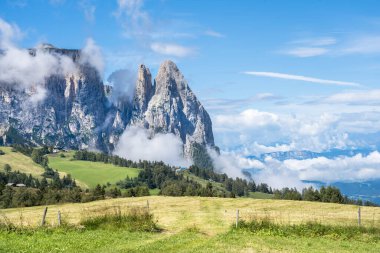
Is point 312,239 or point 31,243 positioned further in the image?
point 312,239

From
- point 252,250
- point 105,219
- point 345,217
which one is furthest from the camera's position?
point 345,217

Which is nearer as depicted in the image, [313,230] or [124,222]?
[313,230]

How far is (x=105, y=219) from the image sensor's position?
4912 centimetres

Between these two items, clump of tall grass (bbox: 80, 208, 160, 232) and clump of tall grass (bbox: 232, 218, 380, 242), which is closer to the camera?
clump of tall grass (bbox: 232, 218, 380, 242)

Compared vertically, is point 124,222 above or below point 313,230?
below

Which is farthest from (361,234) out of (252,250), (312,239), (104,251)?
(104,251)

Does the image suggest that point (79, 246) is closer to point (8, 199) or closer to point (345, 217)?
point (345, 217)

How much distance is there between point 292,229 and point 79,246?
21876mm

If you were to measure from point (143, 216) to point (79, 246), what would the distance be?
1215 centimetres

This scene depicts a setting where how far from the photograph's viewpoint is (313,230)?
45844mm

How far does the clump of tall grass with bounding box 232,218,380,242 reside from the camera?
146ft

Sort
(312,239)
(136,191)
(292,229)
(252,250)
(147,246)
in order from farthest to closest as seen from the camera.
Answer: (136,191) < (292,229) < (312,239) < (147,246) < (252,250)

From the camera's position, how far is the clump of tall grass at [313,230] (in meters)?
44.5

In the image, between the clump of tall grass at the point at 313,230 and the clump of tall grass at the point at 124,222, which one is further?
the clump of tall grass at the point at 124,222
